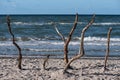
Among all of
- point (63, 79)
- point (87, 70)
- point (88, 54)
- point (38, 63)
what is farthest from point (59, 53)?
point (63, 79)

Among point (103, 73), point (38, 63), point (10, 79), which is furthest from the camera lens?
point (38, 63)

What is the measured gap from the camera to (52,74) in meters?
14.4

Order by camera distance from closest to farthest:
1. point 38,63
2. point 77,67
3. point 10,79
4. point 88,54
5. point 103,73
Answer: point 10,79 → point 103,73 → point 77,67 → point 38,63 → point 88,54

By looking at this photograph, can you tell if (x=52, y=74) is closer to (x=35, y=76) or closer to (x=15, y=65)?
(x=35, y=76)

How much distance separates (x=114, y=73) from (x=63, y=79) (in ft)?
6.45

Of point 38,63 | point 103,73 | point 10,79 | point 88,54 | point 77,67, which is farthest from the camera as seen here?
point 88,54

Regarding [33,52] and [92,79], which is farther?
[33,52]

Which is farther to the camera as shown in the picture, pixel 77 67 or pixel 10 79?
pixel 77 67

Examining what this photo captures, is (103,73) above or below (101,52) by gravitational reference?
above

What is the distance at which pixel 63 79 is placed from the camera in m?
13.9

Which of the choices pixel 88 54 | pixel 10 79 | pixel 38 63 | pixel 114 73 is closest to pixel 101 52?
pixel 88 54

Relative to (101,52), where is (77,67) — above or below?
above

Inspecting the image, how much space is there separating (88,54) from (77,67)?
5940mm

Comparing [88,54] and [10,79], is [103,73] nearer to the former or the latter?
[10,79]
